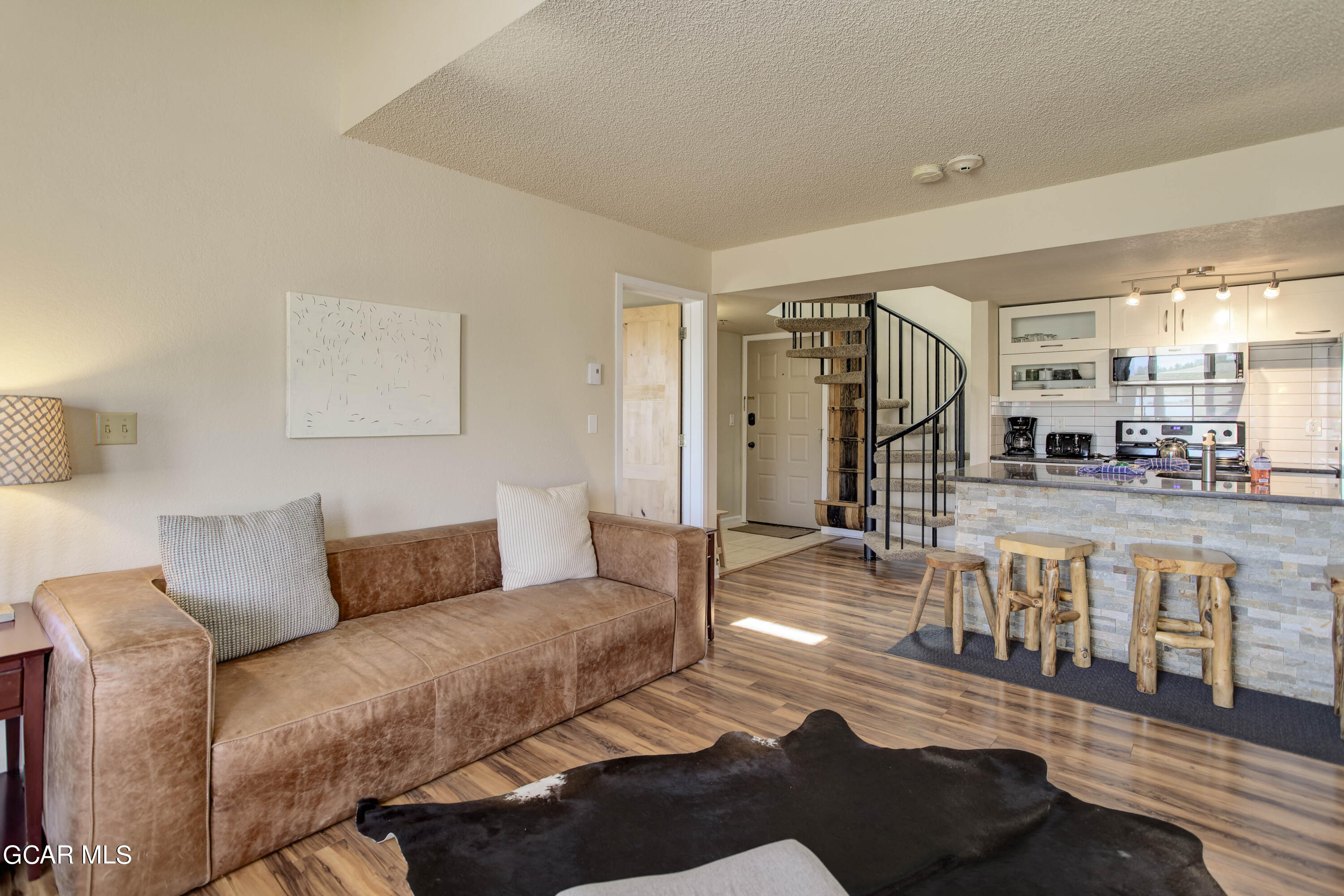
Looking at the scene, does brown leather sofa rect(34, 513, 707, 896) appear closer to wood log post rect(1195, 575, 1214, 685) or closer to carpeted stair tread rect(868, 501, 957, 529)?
wood log post rect(1195, 575, 1214, 685)

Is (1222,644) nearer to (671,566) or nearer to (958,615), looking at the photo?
(958,615)

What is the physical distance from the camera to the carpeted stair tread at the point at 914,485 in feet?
17.8

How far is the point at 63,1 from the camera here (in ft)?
7.09

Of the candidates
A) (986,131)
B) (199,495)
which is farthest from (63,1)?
(986,131)

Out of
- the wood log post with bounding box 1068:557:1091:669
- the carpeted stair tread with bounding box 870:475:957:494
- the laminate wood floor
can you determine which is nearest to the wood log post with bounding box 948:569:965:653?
the laminate wood floor

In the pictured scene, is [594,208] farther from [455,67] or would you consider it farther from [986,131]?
[986,131]

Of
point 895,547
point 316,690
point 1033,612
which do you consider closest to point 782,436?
point 895,547

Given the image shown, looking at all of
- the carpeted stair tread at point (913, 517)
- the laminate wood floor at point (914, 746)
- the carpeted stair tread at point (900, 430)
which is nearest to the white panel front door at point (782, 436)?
the carpeted stair tread at point (900, 430)

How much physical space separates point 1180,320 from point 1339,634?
3092 mm

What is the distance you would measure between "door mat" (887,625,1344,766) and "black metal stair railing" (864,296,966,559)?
5.05 feet

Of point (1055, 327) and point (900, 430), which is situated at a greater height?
point (1055, 327)

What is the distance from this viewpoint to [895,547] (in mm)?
4969

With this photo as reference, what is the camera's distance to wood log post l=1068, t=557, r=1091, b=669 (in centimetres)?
320

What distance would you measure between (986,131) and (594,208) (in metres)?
2.08
